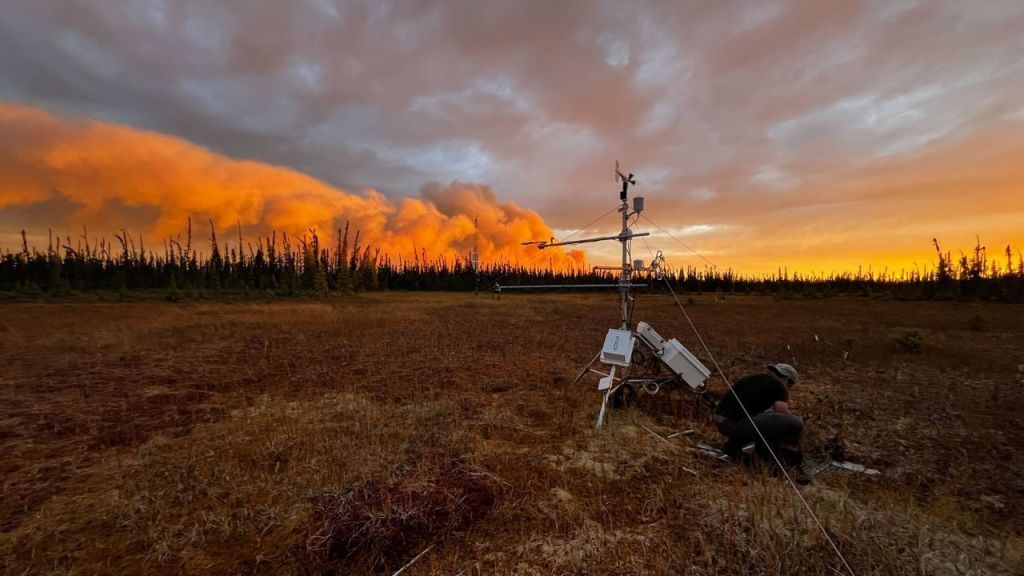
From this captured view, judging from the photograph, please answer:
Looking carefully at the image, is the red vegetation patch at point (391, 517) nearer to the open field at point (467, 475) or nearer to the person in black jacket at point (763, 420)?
the open field at point (467, 475)

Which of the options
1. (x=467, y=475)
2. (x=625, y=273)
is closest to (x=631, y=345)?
(x=625, y=273)

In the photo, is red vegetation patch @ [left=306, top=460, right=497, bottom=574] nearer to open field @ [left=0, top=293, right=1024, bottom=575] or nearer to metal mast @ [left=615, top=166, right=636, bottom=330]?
open field @ [left=0, top=293, right=1024, bottom=575]

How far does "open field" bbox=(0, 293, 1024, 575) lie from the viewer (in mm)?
4867

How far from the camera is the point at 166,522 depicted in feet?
18.0

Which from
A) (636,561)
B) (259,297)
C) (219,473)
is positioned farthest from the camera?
(259,297)

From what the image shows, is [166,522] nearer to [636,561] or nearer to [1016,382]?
[636,561]

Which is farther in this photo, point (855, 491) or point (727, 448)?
point (727, 448)

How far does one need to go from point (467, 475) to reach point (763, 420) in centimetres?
478

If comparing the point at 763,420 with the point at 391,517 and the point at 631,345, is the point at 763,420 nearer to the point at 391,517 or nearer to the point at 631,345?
the point at 631,345

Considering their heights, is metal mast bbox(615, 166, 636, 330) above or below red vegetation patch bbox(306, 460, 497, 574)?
above

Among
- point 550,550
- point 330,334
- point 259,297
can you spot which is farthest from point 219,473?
point 259,297

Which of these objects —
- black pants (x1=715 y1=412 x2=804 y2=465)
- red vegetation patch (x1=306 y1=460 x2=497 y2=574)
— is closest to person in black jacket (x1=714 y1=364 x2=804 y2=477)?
black pants (x1=715 y1=412 x2=804 y2=465)

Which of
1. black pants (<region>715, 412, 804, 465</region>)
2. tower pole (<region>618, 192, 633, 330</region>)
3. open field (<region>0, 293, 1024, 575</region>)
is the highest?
tower pole (<region>618, 192, 633, 330</region>)

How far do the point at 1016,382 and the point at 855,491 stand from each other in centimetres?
1118
